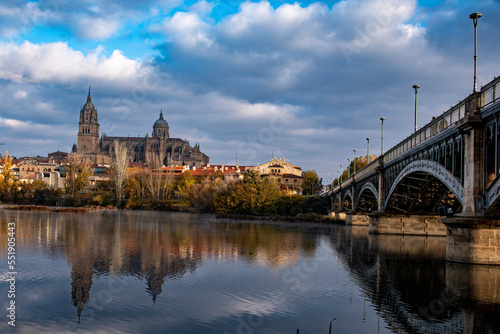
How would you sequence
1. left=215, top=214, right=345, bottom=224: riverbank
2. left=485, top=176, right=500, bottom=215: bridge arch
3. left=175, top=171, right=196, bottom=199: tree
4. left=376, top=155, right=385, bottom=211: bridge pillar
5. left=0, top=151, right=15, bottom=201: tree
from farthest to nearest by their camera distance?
1. left=175, top=171, right=196, bottom=199: tree
2. left=0, top=151, right=15, bottom=201: tree
3. left=215, top=214, right=345, bottom=224: riverbank
4. left=376, top=155, right=385, bottom=211: bridge pillar
5. left=485, top=176, right=500, bottom=215: bridge arch

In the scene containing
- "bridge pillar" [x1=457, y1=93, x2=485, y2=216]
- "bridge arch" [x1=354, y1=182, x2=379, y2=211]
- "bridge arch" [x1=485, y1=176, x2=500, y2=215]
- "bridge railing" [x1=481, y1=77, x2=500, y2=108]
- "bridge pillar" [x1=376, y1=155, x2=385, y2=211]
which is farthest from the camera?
"bridge arch" [x1=354, y1=182, x2=379, y2=211]

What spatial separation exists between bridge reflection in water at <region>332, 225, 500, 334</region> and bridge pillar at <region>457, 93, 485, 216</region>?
3433mm

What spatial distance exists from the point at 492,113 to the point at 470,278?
768cm

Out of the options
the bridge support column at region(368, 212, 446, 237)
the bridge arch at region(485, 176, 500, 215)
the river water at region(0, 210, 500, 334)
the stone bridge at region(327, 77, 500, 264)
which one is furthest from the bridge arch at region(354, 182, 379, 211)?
the bridge arch at region(485, 176, 500, 215)

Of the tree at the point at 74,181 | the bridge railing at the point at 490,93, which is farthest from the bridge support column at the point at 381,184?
the tree at the point at 74,181

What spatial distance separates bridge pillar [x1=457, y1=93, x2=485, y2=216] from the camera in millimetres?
23031

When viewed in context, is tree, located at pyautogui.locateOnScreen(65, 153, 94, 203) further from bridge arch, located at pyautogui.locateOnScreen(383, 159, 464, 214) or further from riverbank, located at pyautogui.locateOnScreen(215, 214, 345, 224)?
bridge arch, located at pyautogui.locateOnScreen(383, 159, 464, 214)

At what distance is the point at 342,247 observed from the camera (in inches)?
1463

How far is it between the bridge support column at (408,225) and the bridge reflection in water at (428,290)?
44.1ft

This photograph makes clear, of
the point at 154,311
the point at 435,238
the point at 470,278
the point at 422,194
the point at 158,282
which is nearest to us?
the point at 154,311

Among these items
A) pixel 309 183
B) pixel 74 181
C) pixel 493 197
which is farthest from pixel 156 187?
pixel 493 197

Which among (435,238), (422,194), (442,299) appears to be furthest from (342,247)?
(442,299)

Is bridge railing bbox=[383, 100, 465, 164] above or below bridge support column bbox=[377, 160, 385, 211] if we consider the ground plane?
above

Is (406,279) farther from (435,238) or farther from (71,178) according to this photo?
(71,178)
